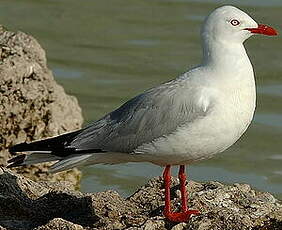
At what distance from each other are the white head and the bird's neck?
39mm

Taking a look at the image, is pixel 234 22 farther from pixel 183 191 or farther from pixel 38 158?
pixel 38 158

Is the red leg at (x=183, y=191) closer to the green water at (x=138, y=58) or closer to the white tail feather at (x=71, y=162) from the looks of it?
the white tail feather at (x=71, y=162)

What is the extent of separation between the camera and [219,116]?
7.39 metres

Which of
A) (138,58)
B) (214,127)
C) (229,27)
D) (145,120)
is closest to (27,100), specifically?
(145,120)

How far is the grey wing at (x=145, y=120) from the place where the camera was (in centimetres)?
761

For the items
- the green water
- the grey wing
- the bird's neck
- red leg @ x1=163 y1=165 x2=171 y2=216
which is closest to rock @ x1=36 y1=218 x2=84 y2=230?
red leg @ x1=163 y1=165 x2=171 y2=216

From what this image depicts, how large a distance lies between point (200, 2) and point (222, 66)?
9.29 metres

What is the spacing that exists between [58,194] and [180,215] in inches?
41.3

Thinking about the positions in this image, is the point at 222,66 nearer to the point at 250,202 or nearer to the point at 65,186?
the point at 250,202

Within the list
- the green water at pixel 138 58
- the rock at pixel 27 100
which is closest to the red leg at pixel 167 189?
the rock at pixel 27 100

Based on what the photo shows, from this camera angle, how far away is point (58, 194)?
7891 millimetres

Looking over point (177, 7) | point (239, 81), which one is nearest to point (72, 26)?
point (177, 7)

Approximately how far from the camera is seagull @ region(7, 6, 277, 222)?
7.43 meters

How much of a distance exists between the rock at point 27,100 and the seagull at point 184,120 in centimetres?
152
